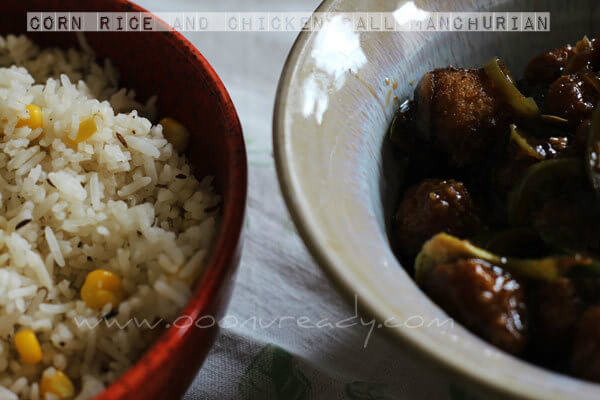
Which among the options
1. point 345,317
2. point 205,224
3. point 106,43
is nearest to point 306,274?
point 345,317

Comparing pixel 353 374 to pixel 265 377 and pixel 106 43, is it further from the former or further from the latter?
pixel 106 43

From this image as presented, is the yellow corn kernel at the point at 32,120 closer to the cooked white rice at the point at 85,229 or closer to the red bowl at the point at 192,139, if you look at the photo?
the cooked white rice at the point at 85,229

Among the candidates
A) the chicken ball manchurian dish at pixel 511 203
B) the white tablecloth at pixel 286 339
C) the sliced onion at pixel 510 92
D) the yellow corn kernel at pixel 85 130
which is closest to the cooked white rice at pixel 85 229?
the yellow corn kernel at pixel 85 130

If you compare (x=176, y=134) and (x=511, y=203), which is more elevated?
(x=176, y=134)

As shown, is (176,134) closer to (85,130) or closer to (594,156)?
(85,130)

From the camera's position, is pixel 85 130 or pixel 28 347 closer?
pixel 28 347

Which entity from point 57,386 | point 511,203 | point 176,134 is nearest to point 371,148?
point 511,203

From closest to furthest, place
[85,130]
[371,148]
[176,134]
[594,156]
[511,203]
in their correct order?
[594,156], [511,203], [371,148], [85,130], [176,134]
